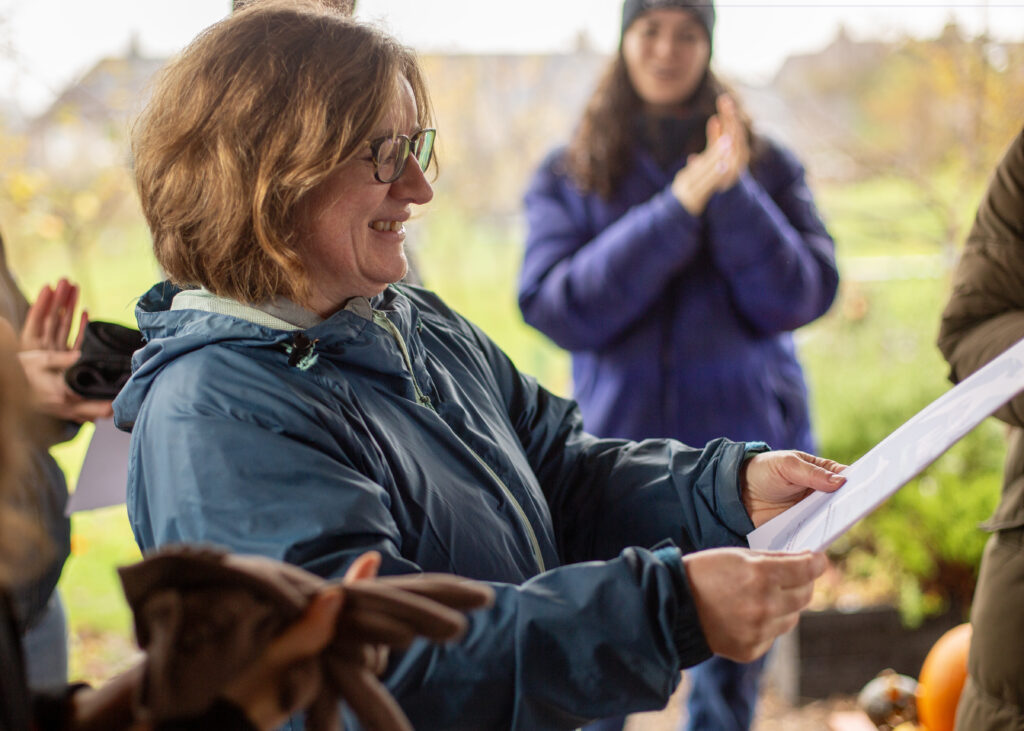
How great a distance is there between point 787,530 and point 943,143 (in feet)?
11.4

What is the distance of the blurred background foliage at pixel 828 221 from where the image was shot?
131 inches

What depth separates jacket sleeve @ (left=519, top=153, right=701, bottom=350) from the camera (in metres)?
2.21

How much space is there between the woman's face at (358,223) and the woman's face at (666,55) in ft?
4.05

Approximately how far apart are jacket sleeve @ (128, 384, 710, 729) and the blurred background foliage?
2293 mm

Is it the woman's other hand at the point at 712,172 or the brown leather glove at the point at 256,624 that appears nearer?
the brown leather glove at the point at 256,624

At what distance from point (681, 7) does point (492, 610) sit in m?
1.76

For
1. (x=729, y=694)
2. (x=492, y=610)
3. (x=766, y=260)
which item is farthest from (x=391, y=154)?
(x=729, y=694)

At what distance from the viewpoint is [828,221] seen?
13.9 feet

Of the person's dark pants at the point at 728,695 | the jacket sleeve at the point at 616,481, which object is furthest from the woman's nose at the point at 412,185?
the person's dark pants at the point at 728,695

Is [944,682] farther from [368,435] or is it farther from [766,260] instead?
[368,435]

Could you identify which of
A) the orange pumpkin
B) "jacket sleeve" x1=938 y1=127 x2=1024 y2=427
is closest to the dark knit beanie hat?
"jacket sleeve" x1=938 y1=127 x2=1024 y2=427

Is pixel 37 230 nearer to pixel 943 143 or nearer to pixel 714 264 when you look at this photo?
pixel 714 264

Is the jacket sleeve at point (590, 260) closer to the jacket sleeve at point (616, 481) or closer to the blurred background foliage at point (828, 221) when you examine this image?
the jacket sleeve at point (616, 481)

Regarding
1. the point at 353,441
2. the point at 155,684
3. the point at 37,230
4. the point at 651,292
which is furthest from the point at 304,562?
the point at 37,230
